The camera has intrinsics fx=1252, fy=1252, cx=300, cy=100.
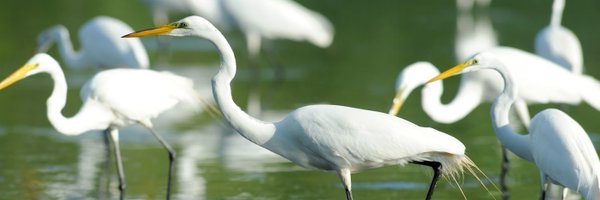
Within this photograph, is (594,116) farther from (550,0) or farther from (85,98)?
(550,0)

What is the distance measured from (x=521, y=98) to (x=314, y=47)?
9.39 meters

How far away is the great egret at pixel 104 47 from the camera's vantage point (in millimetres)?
11039

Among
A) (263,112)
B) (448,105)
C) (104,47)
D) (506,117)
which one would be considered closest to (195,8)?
(263,112)

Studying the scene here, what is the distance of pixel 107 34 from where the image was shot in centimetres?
1129

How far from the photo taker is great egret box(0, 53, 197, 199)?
326 inches

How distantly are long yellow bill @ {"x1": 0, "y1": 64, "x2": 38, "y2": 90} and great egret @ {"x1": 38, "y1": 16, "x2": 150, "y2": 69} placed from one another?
284cm

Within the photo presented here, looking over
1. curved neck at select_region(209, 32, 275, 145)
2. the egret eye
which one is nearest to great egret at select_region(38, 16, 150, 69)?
the egret eye

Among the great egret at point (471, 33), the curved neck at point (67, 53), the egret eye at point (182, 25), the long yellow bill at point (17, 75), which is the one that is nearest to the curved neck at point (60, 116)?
the long yellow bill at point (17, 75)

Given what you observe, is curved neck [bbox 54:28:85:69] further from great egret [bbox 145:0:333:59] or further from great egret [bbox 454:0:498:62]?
great egret [bbox 454:0:498:62]

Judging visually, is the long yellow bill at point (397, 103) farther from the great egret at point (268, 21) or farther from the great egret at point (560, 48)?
the great egret at point (268, 21)

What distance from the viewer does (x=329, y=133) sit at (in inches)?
259

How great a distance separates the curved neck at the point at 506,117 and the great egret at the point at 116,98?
2.20 metres

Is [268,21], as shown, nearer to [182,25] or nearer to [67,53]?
[67,53]

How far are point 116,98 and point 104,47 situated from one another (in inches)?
114
